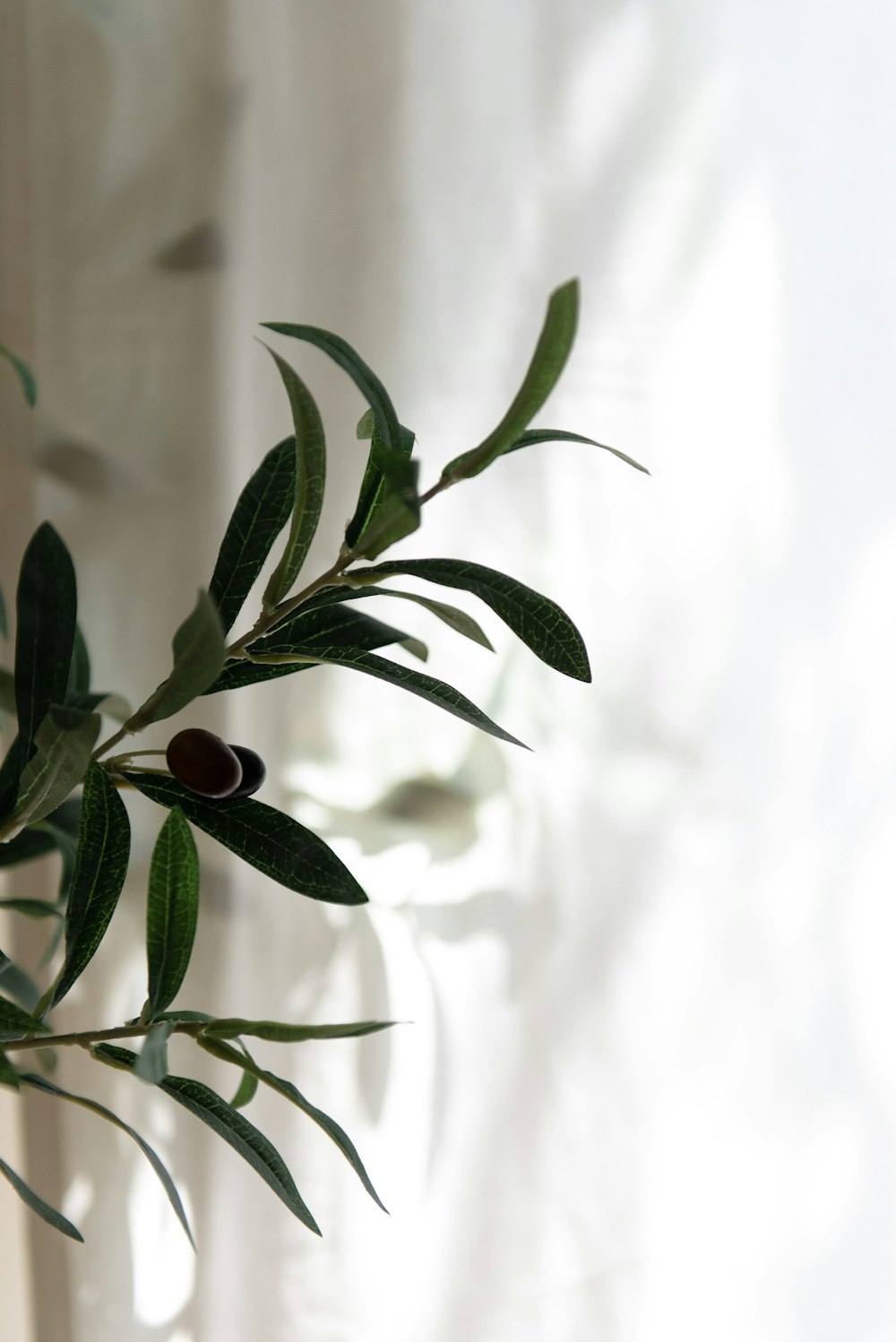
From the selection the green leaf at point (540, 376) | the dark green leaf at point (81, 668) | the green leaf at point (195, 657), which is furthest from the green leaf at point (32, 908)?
the green leaf at point (540, 376)

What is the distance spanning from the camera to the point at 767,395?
87 centimetres

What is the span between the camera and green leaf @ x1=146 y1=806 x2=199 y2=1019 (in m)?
0.48

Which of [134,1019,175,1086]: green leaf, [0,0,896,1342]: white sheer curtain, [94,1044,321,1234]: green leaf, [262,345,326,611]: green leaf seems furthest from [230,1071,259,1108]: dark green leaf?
[0,0,896,1342]: white sheer curtain

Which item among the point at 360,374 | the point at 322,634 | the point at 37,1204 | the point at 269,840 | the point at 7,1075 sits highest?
the point at 360,374

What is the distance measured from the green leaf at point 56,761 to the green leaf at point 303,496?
0.31 feet

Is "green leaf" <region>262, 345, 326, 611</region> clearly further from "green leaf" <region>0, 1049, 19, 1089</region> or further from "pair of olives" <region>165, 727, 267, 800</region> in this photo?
"green leaf" <region>0, 1049, 19, 1089</region>

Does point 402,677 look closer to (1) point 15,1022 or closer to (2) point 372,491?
(2) point 372,491

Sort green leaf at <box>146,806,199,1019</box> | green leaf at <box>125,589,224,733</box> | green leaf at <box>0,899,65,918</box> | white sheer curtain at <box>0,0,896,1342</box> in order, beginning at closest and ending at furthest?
green leaf at <box>125,589,224,733</box>, green leaf at <box>146,806,199,1019</box>, green leaf at <box>0,899,65,918</box>, white sheer curtain at <box>0,0,896,1342</box>

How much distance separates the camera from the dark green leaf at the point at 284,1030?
428 mm

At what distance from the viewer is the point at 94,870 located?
50 cm

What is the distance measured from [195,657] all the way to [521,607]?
151mm

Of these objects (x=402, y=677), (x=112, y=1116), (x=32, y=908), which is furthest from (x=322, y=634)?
(x=32, y=908)

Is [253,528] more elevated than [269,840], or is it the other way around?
[253,528]

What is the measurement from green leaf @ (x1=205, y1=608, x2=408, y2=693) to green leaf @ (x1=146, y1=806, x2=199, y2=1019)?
0.25ft
